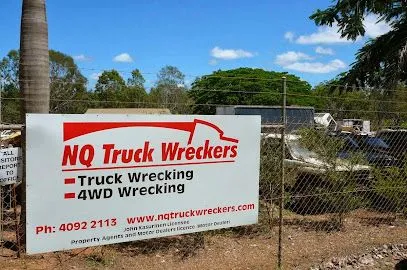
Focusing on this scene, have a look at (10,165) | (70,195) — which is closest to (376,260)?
(70,195)

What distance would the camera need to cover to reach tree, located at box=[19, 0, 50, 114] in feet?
20.6

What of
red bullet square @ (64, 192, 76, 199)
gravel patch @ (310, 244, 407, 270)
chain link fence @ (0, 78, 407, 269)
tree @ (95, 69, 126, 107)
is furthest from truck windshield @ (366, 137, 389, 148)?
red bullet square @ (64, 192, 76, 199)

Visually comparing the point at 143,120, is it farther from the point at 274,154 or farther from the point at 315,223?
the point at 315,223

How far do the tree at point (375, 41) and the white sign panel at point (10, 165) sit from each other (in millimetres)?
10771

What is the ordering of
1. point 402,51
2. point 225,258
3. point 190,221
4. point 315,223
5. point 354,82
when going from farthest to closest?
point 354,82, point 402,51, point 315,223, point 225,258, point 190,221

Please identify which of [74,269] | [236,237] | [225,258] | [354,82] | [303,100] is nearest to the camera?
[74,269]

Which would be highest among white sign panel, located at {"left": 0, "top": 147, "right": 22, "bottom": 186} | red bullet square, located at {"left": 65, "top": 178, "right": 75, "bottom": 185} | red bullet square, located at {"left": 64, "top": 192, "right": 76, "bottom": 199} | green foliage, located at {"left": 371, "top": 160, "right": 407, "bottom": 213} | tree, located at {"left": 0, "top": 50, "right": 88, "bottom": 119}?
tree, located at {"left": 0, "top": 50, "right": 88, "bottom": 119}

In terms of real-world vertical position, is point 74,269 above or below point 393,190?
below

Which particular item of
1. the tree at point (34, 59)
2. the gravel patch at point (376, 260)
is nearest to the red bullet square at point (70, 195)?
the tree at point (34, 59)

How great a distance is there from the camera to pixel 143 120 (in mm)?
4539

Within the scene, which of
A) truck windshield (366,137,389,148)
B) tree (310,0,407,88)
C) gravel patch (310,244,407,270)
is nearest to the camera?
gravel patch (310,244,407,270)

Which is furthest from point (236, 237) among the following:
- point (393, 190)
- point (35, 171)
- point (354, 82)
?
point (354, 82)

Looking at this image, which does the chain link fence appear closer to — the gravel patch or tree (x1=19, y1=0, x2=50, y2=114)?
the gravel patch

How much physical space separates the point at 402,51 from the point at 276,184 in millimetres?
7254
